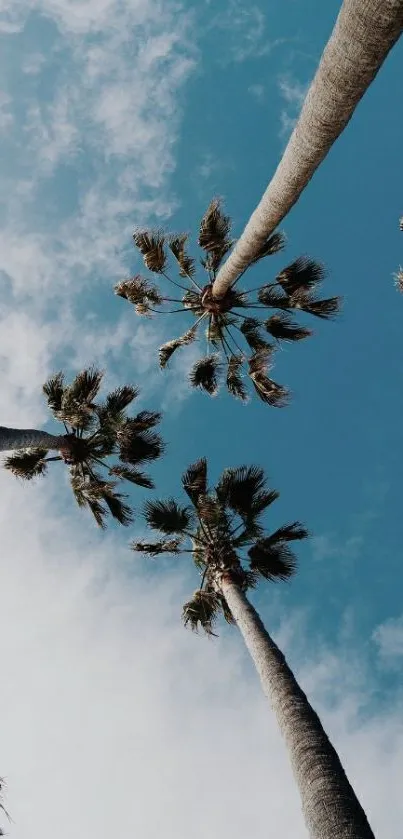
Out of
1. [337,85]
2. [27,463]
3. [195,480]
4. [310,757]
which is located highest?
[27,463]

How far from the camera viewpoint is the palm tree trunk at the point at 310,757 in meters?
4.65

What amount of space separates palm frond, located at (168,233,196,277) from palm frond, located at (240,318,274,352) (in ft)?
6.22

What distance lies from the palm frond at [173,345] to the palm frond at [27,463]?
12.2 feet

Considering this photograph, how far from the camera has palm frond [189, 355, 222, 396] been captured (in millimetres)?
14180

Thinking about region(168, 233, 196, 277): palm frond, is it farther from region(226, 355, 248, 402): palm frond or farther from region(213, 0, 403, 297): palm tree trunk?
region(213, 0, 403, 297): palm tree trunk

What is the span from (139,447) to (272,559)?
13.4ft

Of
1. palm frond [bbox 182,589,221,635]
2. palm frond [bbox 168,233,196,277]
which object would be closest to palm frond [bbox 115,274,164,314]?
palm frond [bbox 168,233,196,277]

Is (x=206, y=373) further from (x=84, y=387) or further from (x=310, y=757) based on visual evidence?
(x=310, y=757)

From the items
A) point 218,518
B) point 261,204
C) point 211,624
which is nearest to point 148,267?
point 218,518

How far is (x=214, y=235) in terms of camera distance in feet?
40.1

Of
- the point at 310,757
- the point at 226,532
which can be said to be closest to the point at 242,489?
the point at 226,532

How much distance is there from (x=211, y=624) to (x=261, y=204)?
9.65 m

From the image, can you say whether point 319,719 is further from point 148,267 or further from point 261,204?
point 148,267

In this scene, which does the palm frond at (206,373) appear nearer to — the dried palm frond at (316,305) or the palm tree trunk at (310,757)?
the dried palm frond at (316,305)
